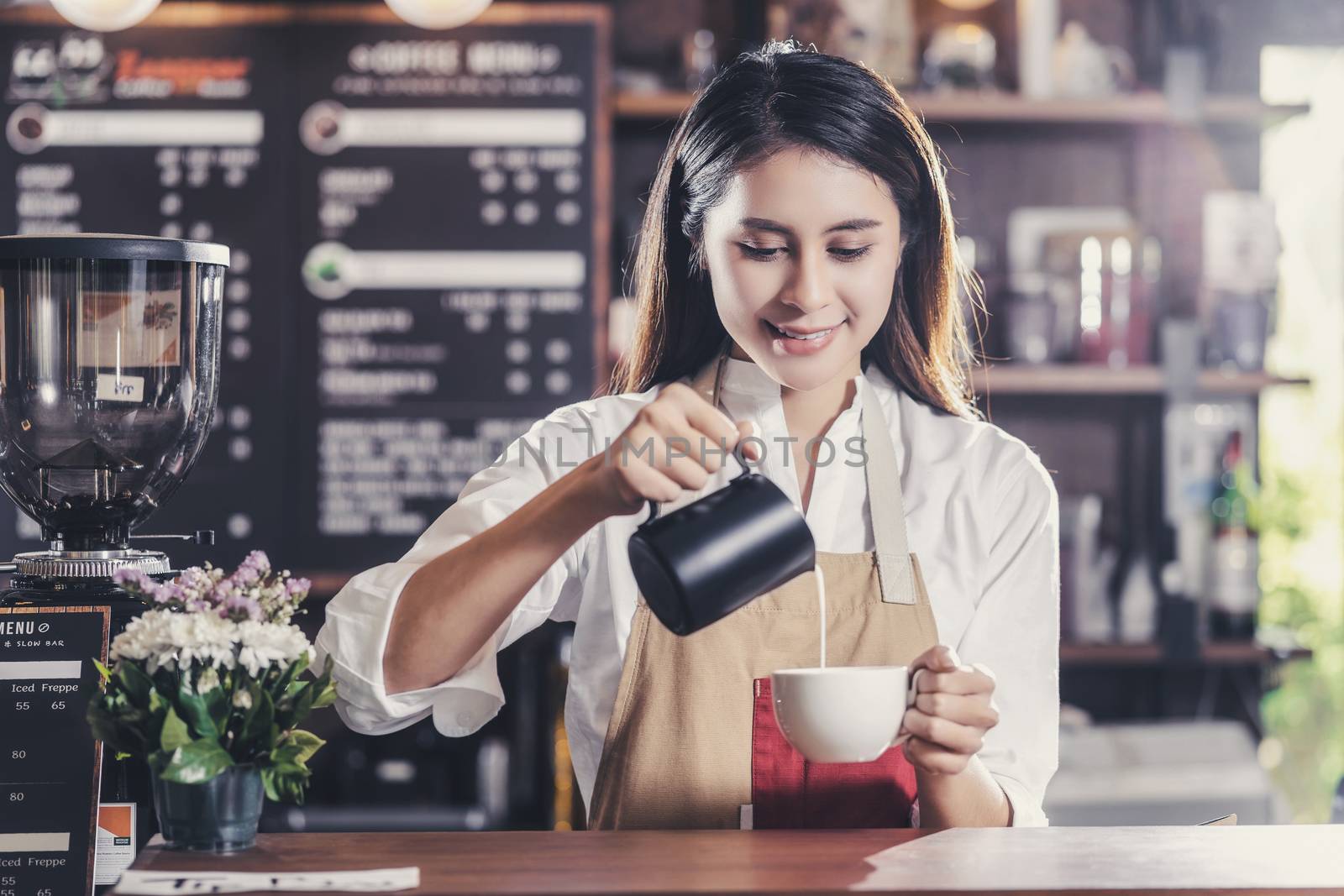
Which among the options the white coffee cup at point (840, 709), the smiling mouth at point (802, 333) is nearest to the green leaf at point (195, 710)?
the white coffee cup at point (840, 709)

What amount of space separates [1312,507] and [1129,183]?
135cm

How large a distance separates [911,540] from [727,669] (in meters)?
0.28

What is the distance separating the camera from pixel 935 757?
3.98ft

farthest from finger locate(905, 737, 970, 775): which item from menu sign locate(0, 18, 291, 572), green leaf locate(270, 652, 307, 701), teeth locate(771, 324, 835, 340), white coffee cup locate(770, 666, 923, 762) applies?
menu sign locate(0, 18, 291, 572)

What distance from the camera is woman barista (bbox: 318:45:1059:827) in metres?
1.33

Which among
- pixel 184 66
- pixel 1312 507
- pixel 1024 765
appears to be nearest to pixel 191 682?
pixel 1024 765

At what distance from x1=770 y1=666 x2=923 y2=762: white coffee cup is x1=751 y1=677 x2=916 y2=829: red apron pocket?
322mm

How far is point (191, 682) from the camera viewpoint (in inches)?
43.1

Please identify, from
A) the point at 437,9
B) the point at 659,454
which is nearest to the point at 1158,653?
the point at 437,9

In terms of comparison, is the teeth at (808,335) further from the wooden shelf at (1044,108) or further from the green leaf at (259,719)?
the wooden shelf at (1044,108)

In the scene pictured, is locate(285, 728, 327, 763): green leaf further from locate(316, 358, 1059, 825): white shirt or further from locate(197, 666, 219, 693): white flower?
locate(316, 358, 1059, 825): white shirt

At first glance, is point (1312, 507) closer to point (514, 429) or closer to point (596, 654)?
point (514, 429)

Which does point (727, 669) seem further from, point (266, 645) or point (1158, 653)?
point (1158, 653)

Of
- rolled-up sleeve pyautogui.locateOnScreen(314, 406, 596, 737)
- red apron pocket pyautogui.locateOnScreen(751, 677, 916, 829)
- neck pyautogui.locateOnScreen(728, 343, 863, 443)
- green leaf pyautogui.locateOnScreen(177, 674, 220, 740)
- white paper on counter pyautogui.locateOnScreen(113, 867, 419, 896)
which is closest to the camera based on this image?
white paper on counter pyautogui.locateOnScreen(113, 867, 419, 896)
